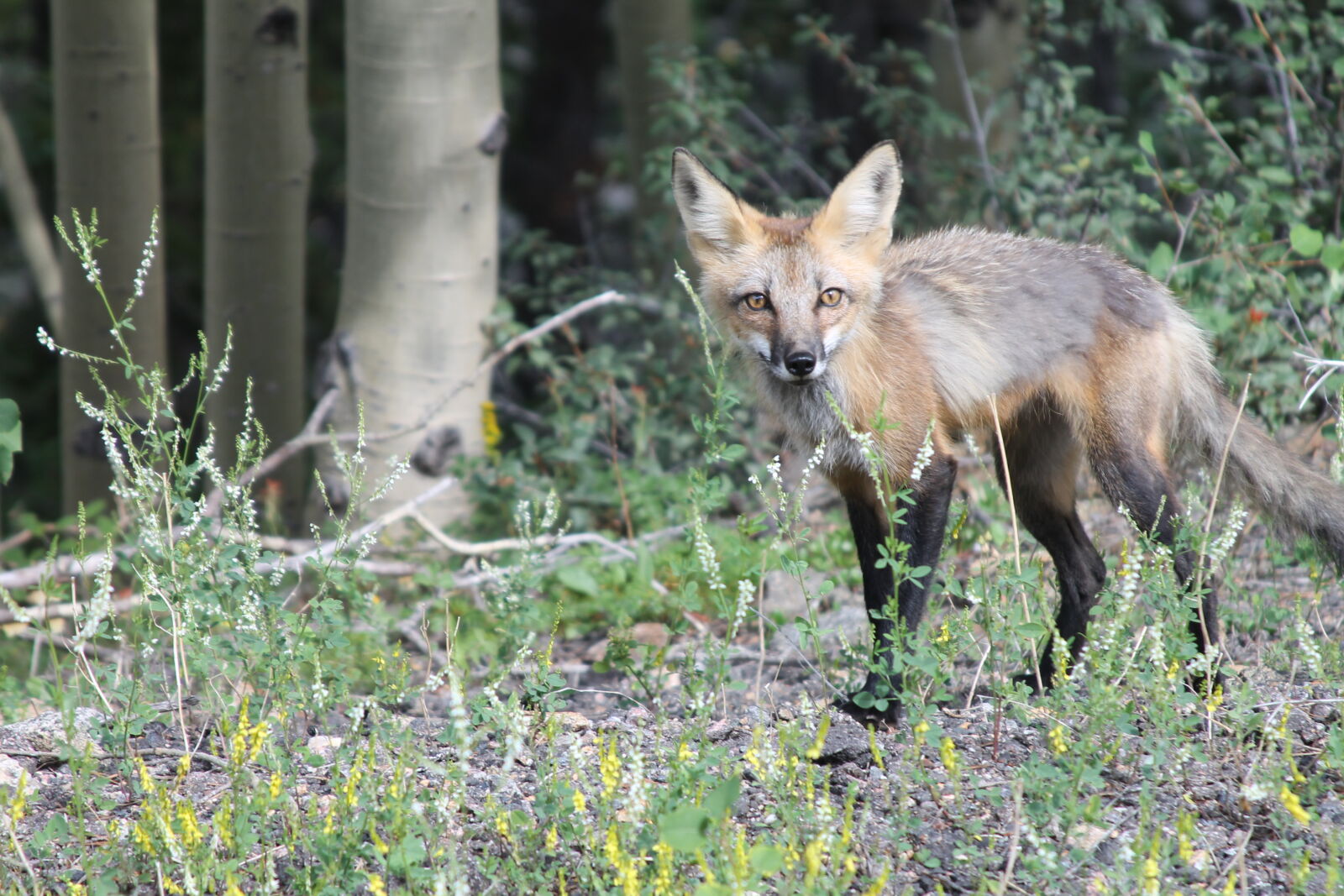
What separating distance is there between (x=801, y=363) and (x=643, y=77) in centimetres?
461

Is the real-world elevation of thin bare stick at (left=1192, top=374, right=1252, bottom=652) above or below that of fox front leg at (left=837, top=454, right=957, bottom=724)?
above

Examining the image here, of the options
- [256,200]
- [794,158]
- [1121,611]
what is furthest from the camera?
[794,158]

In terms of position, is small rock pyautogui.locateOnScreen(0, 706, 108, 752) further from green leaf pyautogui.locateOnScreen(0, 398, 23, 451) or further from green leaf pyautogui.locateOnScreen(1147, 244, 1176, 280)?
green leaf pyautogui.locateOnScreen(1147, 244, 1176, 280)

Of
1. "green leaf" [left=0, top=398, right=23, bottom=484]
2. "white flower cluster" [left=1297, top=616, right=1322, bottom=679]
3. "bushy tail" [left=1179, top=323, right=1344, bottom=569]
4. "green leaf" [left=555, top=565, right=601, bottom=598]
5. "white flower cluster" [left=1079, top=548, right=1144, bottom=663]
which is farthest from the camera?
"green leaf" [left=555, top=565, right=601, bottom=598]

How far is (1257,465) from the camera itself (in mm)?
4141

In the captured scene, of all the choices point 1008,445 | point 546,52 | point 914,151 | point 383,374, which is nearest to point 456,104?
point 383,374

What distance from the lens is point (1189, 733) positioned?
3.18 meters

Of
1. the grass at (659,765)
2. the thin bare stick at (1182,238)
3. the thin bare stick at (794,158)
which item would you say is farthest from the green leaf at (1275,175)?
the grass at (659,765)

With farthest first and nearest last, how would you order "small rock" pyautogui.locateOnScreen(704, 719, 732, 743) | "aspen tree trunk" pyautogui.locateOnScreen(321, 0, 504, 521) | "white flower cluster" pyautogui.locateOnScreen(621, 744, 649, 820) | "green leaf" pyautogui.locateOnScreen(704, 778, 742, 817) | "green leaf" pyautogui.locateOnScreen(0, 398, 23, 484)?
"aspen tree trunk" pyautogui.locateOnScreen(321, 0, 504, 521) < "green leaf" pyautogui.locateOnScreen(0, 398, 23, 484) < "small rock" pyautogui.locateOnScreen(704, 719, 732, 743) < "white flower cluster" pyautogui.locateOnScreen(621, 744, 649, 820) < "green leaf" pyautogui.locateOnScreen(704, 778, 742, 817)

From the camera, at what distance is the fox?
13.1ft

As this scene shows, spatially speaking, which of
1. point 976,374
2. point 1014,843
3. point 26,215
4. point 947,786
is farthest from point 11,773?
point 26,215

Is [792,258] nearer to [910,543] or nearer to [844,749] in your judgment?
[910,543]

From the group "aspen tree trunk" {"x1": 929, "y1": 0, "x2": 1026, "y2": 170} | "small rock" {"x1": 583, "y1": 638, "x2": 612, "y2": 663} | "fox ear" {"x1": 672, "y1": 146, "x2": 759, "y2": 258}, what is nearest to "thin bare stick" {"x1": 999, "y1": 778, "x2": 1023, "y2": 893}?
"fox ear" {"x1": 672, "y1": 146, "x2": 759, "y2": 258}

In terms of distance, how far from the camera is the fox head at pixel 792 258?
4.06 metres
